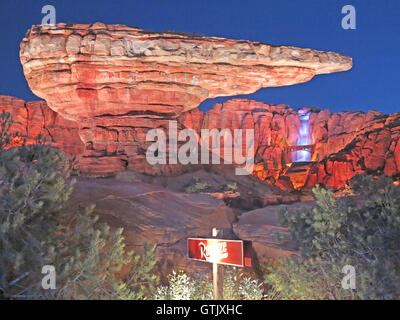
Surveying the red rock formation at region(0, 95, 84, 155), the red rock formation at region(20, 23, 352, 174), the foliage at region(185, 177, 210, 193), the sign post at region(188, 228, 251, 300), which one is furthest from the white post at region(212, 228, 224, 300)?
the red rock formation at region(0, 95, 84, 155)

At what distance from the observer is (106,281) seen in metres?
7.12

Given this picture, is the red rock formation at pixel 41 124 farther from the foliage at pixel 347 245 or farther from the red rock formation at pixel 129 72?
the foliage at pixel 347 245

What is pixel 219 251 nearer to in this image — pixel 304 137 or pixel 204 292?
pixel 204 292

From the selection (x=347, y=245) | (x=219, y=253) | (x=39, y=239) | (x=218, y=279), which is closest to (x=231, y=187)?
(x=347, y=245)

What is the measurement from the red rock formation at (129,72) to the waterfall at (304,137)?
28.6 meters

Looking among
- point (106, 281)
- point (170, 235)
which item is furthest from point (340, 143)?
point (106, 281)

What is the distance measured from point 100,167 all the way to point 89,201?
5.49 m

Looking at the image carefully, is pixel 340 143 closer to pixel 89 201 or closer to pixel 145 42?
pixel 145 42

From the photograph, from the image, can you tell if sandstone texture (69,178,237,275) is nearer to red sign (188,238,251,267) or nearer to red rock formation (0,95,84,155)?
red sign (188,238,251,267)

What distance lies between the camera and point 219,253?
5137 millimetres

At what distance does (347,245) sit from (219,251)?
258cm

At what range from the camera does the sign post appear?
480 centimetres

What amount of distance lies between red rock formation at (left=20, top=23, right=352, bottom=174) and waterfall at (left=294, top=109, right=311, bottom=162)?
28634mm

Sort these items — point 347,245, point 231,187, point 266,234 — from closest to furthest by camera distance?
point 347,245 → point 266,234 → point 231,187
